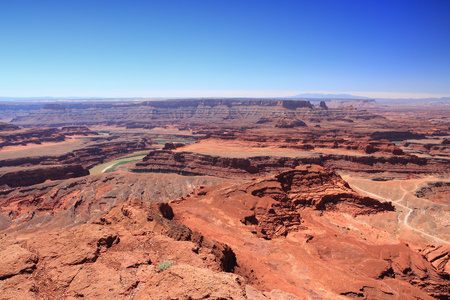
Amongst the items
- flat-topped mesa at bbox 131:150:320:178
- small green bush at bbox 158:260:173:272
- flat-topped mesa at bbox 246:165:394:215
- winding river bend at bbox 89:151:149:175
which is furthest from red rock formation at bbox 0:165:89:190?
small green bush at bbox 158:260:173:272

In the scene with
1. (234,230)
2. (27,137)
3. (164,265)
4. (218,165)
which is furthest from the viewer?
(27,137)

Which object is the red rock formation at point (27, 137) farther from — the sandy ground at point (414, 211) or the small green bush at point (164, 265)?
the sandy ground at point (414, 211)

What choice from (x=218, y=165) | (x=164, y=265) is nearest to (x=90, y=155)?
(x=218, y=165)

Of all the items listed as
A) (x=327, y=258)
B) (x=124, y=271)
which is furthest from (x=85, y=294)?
(x=327, y=258)

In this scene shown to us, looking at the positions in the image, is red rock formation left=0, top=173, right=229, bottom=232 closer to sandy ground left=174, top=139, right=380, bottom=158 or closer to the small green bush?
sandy ground left=174, top=139, right=380, bottom=158

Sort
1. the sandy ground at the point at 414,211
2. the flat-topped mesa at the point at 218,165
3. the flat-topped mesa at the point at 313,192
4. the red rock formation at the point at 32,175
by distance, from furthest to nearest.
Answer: the flat-topped mesa at the point at 218,165
the red rock formation at the point at 32,175
the sandy ground at the point at 414,211
the flat-topped mesa at the point at 313,192

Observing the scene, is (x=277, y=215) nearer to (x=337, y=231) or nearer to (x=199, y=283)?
(x=337, y=231)

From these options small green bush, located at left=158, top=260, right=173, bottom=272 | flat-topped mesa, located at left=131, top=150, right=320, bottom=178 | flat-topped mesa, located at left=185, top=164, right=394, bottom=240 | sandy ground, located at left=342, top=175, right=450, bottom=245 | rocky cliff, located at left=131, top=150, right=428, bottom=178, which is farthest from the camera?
flat-topped mesa, located at left=131, top=150, right=320, bottom=178

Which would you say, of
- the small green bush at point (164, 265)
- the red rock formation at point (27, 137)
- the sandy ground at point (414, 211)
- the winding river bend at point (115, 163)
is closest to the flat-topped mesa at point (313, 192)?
the sandy ground at point (414, 211)

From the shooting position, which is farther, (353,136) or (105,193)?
(353,136)

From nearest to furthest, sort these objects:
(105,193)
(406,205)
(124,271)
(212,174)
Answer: (124,271)
(406,205)
(105,193)
(212,174)

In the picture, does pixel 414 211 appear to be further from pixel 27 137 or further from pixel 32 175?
pixel 27 137
